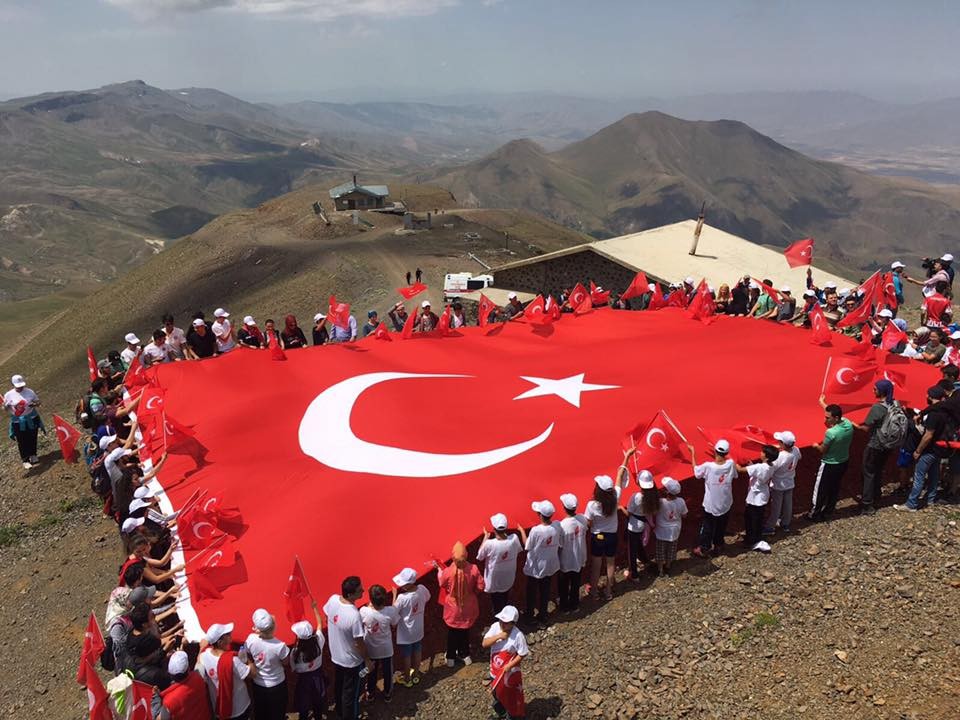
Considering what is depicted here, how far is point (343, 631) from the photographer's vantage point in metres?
7.54

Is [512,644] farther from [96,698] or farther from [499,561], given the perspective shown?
[96,698]

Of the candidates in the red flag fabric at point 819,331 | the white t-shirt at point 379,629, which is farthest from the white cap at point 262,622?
the red flag fabric at point 819,331

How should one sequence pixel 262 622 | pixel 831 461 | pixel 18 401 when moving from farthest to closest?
pixel 18 401
pixel 831 461
pixel 262 622

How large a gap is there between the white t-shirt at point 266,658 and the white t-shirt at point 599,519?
448cm

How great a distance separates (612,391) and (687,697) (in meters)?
6.64

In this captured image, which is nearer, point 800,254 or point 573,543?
point 573,543

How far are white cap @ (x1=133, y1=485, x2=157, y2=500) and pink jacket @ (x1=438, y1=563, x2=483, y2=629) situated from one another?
509 centimetres

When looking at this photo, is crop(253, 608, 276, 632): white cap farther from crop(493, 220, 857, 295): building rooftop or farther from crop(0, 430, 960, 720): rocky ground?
crop(493, 220, 857, 295): building rooftop

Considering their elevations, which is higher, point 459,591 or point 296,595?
point 296,595

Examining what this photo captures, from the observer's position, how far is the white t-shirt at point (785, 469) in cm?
989

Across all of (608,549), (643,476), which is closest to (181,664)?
(608,549)

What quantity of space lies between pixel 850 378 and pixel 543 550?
758cm

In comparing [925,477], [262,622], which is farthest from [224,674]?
[925,477]

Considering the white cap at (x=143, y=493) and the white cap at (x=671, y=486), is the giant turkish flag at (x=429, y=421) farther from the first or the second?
the white cap at (x=671, y=486)
